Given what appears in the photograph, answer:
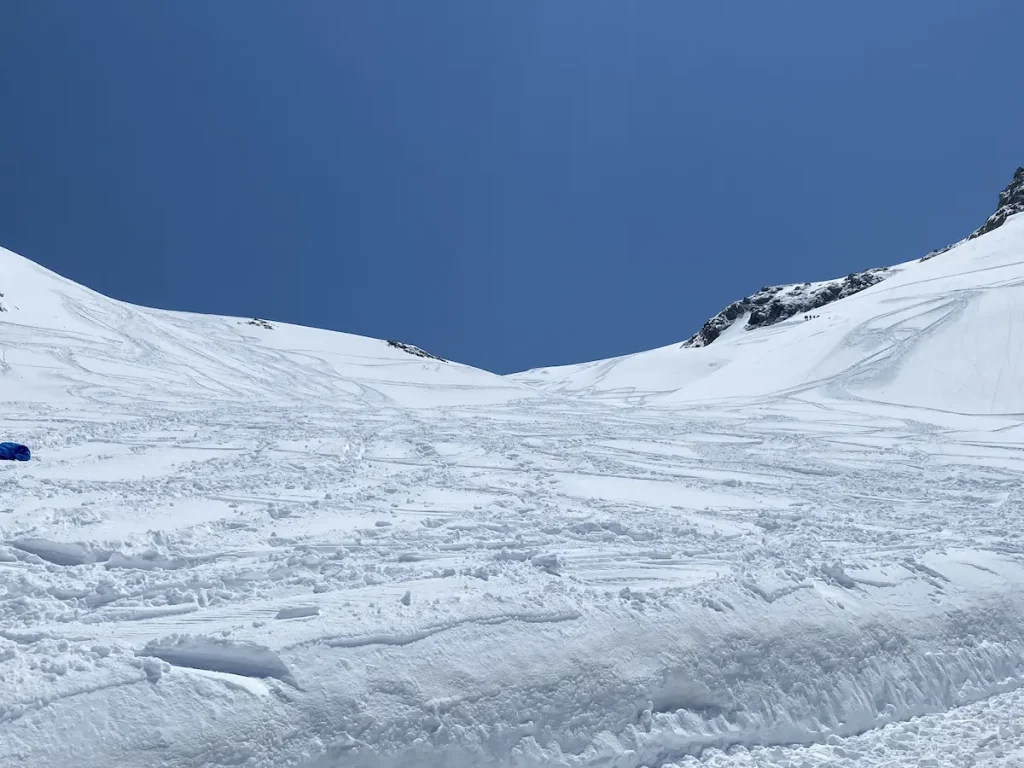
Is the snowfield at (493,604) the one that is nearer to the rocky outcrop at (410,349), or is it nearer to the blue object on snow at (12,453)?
the blue object on snow at (12,453)

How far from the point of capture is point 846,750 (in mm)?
5117

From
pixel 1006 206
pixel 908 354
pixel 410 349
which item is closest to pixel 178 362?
pixel 410 349

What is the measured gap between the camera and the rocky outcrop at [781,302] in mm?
69688

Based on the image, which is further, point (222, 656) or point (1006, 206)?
point (1006, 206)

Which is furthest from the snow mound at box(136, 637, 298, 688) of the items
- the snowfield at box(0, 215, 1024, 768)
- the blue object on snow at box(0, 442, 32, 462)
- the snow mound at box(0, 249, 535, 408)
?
the snow mound at box(0, 249, 535, 408)

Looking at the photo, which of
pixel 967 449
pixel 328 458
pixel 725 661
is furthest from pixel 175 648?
pixel 967 449

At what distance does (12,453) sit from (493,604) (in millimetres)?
8620

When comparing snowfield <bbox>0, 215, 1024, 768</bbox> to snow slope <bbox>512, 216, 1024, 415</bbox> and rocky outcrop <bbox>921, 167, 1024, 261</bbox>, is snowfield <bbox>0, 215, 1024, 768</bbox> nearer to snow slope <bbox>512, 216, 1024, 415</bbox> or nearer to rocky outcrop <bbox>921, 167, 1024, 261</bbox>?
snow slope <bbox>512, 216, 1024, 415</bbox>

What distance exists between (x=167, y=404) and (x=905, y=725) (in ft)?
58.4

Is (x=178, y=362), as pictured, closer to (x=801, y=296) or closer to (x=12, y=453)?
(x=12, y=453)

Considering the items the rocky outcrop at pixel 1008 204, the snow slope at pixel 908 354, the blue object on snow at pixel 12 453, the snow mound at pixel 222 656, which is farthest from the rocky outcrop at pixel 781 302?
the snow mound at pixel 222 656

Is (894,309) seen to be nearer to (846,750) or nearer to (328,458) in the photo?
(328,458)

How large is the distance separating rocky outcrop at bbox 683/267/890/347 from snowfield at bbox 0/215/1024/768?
6012cm

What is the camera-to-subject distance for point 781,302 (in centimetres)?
7381
